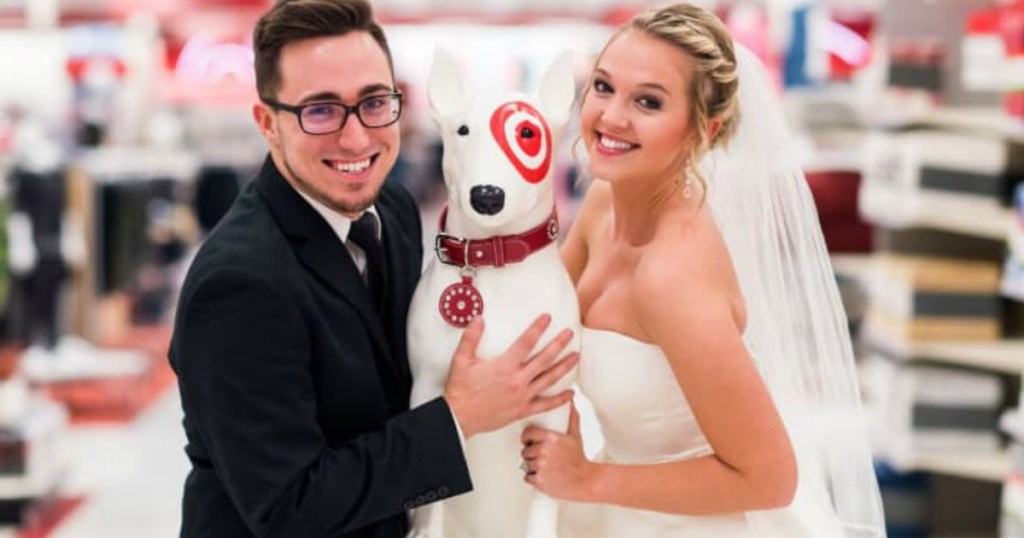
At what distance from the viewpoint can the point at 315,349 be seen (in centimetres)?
192

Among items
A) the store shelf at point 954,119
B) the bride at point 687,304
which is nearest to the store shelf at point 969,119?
the store shelf at point 954,119

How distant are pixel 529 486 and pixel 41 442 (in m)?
3.96

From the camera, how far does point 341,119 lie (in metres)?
1.94

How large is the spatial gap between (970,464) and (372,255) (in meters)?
3.30

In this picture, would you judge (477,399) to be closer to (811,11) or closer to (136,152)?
(811,11)

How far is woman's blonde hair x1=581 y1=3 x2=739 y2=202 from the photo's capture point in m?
2.00

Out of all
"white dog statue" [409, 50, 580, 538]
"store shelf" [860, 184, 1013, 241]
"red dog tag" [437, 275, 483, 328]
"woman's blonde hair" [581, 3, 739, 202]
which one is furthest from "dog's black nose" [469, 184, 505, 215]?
"store shelf" [860, 184, 1013, 241]

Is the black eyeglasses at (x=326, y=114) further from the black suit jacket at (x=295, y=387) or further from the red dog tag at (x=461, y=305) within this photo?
the red dog tag at (x=461, y=305)

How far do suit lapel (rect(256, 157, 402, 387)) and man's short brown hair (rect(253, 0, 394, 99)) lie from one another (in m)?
0.16

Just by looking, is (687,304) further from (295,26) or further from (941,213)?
(941,213)

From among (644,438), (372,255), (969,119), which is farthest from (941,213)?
(372,255)

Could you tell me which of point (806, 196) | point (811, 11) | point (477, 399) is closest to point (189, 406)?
A: point (477, 399)

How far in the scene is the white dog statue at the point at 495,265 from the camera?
1906mm

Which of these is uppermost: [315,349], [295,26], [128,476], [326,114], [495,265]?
[295,26]
